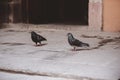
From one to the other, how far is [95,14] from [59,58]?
4.89 m

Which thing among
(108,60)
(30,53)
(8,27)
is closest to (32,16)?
(8,27)

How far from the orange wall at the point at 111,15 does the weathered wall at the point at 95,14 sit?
0.59 ft

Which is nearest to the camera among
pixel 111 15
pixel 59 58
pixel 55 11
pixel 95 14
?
pixel 59 58

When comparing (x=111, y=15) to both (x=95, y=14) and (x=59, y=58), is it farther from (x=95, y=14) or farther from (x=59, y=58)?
(x=59, y=58)

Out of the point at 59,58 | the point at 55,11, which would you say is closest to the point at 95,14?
the point at 55,11

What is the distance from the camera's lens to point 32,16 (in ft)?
50.1

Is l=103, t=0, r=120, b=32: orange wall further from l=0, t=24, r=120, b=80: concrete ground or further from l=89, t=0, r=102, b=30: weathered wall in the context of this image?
l=0, t=24, r=120, b=80: concrete ground

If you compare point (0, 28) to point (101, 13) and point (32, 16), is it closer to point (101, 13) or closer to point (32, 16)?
point (32, 16)

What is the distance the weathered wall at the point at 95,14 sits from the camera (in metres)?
12.9

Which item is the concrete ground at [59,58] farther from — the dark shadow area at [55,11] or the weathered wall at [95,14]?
the dark shadow area at [55,11]

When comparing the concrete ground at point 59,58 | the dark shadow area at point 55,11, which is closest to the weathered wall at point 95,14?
the concrete ground at point 59,58

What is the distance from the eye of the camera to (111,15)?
12.7 m

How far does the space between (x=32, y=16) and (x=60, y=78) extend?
862 cm

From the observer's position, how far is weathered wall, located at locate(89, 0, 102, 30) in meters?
12.9
